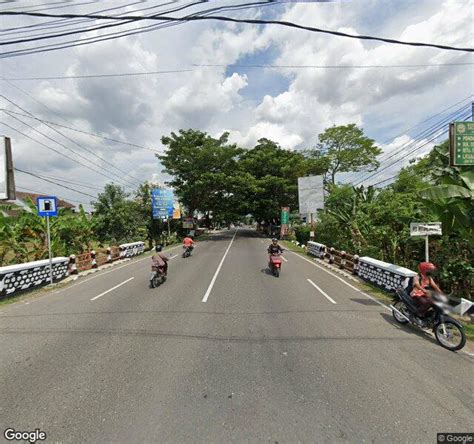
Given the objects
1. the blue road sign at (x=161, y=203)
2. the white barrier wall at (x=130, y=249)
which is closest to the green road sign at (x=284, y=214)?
the blue road sign at (x=161, y=203)

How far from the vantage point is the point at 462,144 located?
629cm

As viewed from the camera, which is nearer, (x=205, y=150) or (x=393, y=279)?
(x=393, y=279)

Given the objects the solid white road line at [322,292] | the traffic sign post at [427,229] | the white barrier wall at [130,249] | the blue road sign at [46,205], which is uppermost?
the blue road sign at [46,205]

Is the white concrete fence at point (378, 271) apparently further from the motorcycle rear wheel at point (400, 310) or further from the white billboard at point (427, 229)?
the motorcycle rear wheel at point (400, 310)

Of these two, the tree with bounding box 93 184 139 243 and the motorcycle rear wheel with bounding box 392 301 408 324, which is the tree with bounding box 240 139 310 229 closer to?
the tree with bounding box 93 184 139 243

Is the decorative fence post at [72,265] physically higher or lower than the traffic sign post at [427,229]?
lower

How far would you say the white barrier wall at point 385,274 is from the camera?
772 centimetres

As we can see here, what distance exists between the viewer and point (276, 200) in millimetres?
38719

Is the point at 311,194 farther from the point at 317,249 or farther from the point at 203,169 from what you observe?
the point at 203,169

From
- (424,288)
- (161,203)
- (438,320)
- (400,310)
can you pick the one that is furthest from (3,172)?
(161,203)

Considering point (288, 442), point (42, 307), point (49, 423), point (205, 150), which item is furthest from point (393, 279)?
point (205, 150)

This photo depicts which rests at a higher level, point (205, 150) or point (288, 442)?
point (205, 150)

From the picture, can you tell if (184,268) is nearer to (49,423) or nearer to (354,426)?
(49,423)

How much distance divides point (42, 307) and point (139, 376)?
5536 millimetres
